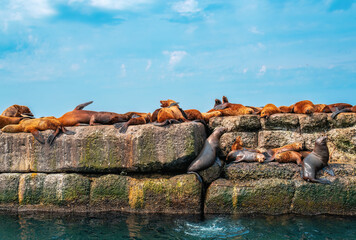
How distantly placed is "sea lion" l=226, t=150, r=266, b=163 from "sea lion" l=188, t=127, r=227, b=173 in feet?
1.42

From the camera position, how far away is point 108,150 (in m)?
7.52

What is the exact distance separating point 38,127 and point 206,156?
4073 millimetres

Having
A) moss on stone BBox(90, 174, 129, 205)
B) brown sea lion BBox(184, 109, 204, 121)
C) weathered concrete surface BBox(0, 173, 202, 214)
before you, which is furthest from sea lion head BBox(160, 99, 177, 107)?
moss on stone BBox(90, 174, 129, 205)

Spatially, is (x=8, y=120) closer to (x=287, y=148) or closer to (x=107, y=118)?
(x=107, y=118)

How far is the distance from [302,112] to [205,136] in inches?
103

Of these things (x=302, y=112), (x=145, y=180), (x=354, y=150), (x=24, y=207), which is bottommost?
(x=24, y=207)

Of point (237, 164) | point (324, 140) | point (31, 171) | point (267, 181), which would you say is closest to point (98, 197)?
point (31, 171)

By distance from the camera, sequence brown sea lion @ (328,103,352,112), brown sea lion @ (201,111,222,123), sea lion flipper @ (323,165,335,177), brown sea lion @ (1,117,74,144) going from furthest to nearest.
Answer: brown sea lion @ (328,103,352,112), brown sea lion @ (201,111,222,123), brown sea lion @ (1,117,74,144), sea lion flipper @ (323,165,335,177)

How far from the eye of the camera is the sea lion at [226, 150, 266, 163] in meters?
7.52

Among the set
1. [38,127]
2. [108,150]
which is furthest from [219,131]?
[38,127]

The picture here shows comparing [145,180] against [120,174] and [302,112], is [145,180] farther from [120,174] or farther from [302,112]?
[302,112]

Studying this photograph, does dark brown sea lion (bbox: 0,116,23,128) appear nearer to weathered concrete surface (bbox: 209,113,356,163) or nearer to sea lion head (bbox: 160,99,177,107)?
sea lion head (bbox: 160,99,177,107)

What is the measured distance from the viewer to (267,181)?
23.1ft

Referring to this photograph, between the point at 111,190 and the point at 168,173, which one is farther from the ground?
the point at 168,173
